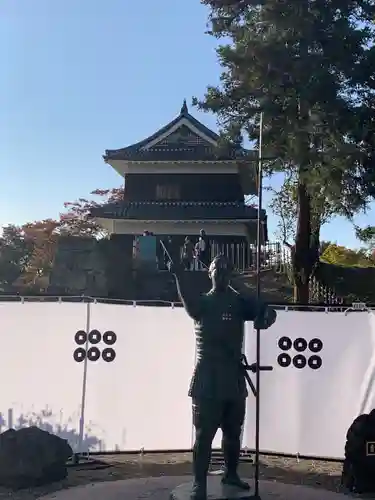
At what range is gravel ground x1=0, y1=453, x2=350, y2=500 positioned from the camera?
6.58 m

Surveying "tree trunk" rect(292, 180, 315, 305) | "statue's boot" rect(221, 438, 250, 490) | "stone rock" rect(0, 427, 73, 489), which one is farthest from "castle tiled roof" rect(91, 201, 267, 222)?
"statue's boot" rect(221, 438, 250, 490)

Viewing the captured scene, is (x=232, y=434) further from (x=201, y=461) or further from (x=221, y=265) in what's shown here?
(x=221, y=265)

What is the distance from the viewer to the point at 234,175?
2622 centimetres

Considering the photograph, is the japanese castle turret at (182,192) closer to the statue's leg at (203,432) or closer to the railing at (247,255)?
the railing at (247,255)

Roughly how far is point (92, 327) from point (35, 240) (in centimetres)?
2953

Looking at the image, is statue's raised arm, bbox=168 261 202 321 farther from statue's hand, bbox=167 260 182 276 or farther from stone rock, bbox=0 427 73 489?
stone rock, bbox=0 427 73 489

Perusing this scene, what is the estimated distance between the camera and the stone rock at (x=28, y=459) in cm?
646

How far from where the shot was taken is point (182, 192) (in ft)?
86.7

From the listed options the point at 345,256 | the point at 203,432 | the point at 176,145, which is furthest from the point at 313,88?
the point at 345,256

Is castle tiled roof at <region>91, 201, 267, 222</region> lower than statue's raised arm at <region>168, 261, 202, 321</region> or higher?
higher

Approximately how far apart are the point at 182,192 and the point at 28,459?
2057 centimetres

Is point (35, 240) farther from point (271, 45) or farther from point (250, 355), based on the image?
point (250, 355)

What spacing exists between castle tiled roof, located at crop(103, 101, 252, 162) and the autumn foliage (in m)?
4.97

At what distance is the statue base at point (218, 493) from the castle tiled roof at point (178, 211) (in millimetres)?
19627
